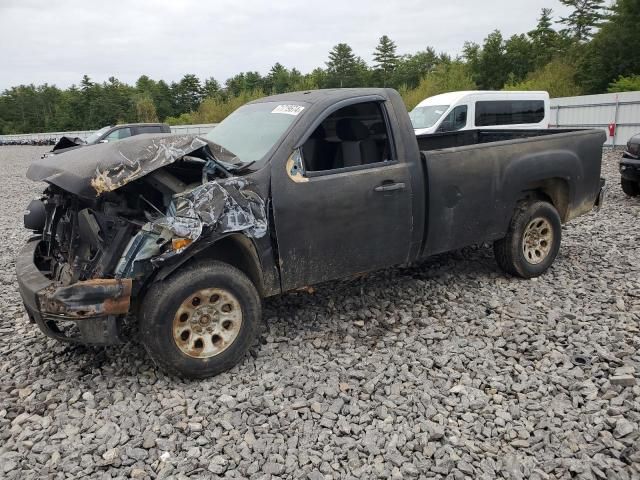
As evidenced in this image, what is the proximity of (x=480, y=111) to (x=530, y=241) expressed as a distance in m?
9.98

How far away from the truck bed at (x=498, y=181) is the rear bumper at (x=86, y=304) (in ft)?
8.60

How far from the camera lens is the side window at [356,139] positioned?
4.41 m

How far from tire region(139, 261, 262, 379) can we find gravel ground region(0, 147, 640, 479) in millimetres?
192

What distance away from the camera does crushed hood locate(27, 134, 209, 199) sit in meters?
3.24

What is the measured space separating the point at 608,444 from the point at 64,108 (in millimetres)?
83736

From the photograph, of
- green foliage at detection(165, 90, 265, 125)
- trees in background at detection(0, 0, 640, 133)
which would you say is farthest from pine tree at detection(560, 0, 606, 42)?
green foliage at detection(165, 90, 265, 125)

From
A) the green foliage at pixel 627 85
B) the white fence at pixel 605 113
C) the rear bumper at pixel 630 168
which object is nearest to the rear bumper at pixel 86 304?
the rear bumper at pixel 630 168

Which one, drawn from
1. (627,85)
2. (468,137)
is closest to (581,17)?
(627,85)

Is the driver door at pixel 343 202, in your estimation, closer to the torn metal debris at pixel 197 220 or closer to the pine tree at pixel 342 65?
the torn metal debris at pixel 197 220

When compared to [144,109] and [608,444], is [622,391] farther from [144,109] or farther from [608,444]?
[144,109]

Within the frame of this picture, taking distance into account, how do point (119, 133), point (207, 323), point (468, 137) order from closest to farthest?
point (207, 323), point (468, 137), point (119, 133)

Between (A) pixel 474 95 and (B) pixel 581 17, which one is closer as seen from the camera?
(A) pixel 474 95

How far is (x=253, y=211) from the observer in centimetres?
363

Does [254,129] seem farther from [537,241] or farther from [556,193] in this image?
[556,193]
